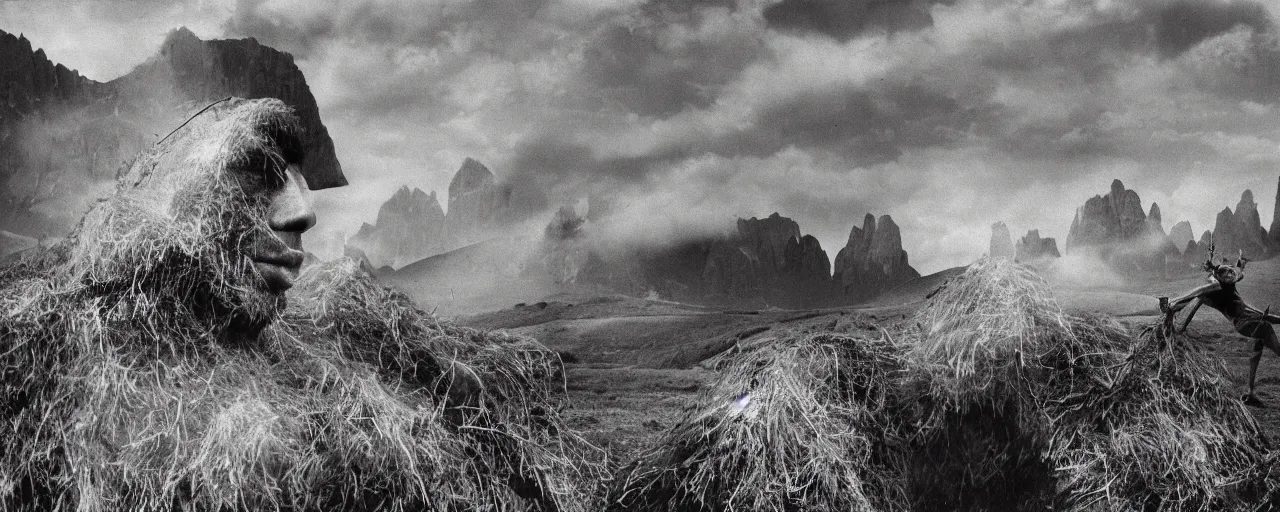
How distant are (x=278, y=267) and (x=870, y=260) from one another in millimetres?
141274

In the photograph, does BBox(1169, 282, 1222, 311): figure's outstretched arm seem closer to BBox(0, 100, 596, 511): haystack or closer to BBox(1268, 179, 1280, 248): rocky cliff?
BBox(0, 100, 596, 511): haystack

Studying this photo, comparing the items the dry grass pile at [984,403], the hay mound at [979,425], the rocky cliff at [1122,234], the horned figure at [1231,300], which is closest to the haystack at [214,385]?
the hay mound at [979,425]

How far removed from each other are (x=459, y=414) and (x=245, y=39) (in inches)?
2675

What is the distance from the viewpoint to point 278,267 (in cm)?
512

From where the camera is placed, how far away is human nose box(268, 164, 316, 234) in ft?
17.1

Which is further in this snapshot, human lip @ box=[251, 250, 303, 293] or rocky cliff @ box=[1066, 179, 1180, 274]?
rocky cliff @ box=[1066, 179, 1180, 274]

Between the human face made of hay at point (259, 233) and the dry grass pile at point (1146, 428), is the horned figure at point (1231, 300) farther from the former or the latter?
the human face made of hay at point (259, 233)

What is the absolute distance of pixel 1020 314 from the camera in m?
4.94

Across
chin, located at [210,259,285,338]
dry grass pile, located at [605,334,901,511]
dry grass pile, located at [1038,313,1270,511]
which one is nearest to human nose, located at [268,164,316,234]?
chin, located at [210,259,285,338]

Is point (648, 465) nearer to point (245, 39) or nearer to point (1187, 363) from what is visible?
point (1187, 363)

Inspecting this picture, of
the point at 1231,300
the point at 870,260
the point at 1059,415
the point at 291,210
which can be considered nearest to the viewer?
the point at 1059,415

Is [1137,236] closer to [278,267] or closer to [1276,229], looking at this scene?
[1276,229]

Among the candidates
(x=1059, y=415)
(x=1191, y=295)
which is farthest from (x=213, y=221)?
(x=1191, y=295)

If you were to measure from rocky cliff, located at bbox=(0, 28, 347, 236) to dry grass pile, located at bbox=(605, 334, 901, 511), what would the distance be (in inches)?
1973
